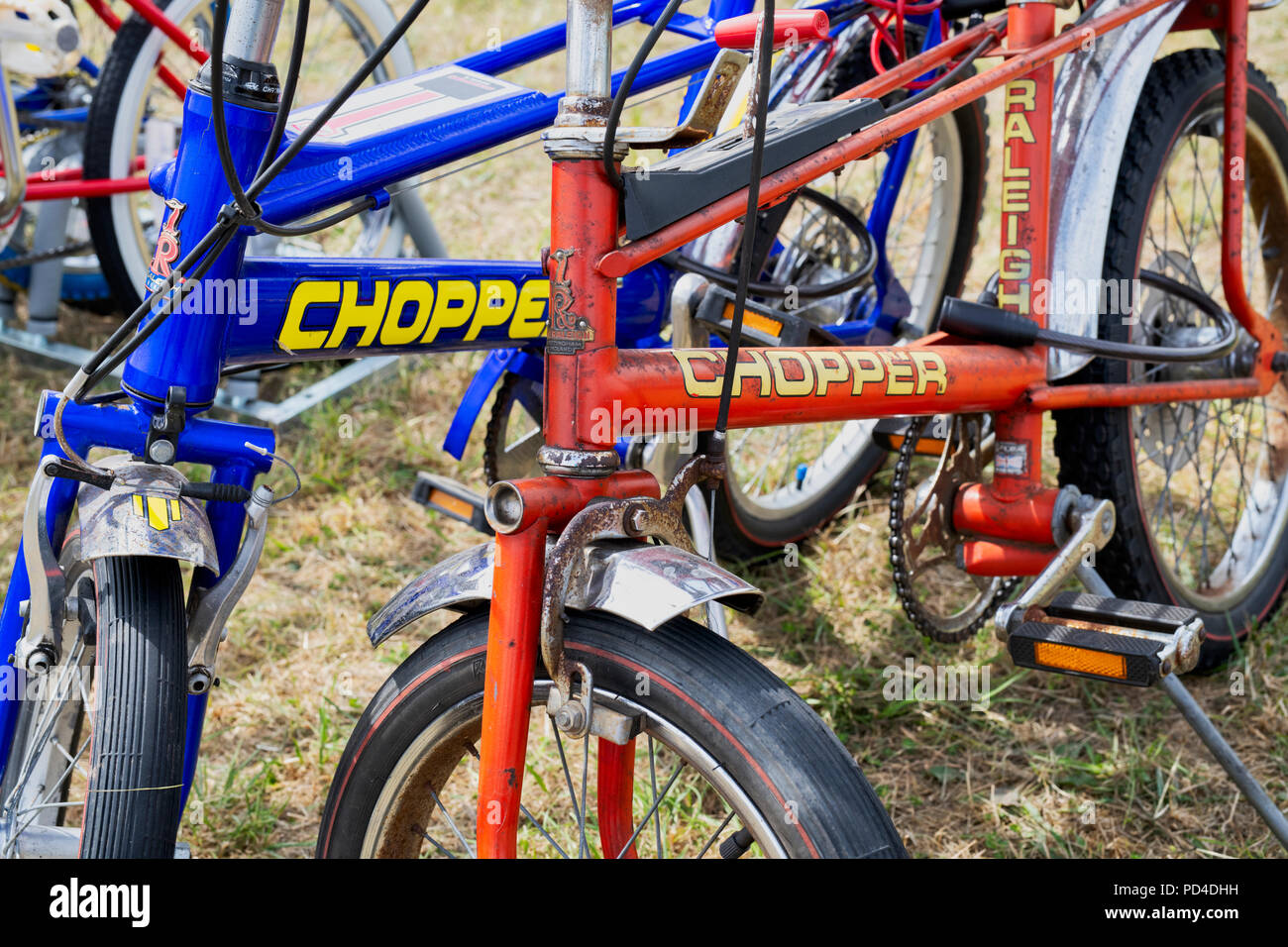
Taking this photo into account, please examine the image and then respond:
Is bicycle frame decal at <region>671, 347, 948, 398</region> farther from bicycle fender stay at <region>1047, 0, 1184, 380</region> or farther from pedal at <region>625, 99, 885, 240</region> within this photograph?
bicycle fender stay at <region>1047, 0, 1184, 380</region>

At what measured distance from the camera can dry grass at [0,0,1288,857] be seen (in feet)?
6.29

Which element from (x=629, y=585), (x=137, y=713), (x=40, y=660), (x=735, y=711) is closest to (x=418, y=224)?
(x=40, y=660)

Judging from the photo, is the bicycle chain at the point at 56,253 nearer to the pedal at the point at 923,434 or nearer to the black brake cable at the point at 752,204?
the pedal at the point at 923,434

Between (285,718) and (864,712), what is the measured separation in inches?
41.2

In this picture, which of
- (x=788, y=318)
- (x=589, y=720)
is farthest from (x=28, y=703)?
(x=788, y=318)

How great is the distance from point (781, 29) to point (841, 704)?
4.12 ft

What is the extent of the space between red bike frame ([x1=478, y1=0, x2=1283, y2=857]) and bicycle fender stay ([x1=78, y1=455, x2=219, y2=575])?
1.20 ft

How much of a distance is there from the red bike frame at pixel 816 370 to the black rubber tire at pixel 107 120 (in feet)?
6.31

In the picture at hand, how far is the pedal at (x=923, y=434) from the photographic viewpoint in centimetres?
187

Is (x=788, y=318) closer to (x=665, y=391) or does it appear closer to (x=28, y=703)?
(x=665, y=391)

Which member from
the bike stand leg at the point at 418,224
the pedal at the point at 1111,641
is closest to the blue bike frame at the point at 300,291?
the pedal at the point at 1111,641

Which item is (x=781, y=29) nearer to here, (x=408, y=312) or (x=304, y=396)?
(x=408, y=312)

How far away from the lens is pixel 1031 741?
6.93 feet

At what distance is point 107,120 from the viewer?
2789 millimetres
